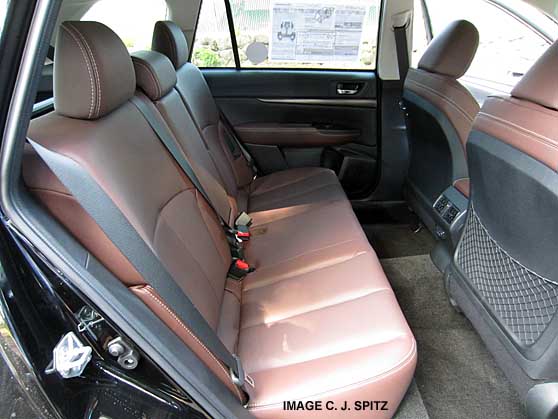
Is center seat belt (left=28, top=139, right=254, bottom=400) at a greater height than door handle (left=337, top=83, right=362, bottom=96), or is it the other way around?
center seat belt (left=28, top=139, right=254, bottom=400)

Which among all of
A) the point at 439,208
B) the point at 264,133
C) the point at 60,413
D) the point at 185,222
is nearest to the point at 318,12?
the point at 264,133

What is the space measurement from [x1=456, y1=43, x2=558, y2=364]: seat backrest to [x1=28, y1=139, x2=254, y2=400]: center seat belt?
70 cm

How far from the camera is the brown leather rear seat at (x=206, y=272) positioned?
0.87m

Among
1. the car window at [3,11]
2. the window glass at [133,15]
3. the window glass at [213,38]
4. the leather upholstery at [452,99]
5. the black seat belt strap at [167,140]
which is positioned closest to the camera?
the car window at [3,11]

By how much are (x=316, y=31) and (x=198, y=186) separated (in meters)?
1.26

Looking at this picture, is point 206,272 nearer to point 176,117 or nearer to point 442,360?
point 176,117

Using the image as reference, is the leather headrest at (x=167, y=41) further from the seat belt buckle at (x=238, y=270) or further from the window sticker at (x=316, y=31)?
the seat belt buckle at (x=238, y=270)

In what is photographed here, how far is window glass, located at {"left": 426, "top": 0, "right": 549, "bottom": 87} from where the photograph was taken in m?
1.71

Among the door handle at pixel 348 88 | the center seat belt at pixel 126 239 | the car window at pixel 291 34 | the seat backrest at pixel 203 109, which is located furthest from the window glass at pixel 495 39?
the center seat belt at pixel 126 239

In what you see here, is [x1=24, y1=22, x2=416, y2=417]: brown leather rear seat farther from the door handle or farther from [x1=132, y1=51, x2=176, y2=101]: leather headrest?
the door handle

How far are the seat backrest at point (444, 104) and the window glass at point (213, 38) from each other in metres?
0.96

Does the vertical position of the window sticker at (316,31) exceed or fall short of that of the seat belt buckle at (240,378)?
it exceeds it

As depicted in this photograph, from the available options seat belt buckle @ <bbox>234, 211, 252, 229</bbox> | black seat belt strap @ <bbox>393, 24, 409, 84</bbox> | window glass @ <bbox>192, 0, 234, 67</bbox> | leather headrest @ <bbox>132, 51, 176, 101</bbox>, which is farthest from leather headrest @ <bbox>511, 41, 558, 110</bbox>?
window glass @ <bbox>192, 0, 234, 67</bbox>

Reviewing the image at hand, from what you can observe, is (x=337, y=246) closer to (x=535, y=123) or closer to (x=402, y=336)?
(x=402, y=336)
